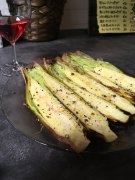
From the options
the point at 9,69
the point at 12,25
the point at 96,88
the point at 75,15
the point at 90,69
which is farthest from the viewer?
the point at 75,15

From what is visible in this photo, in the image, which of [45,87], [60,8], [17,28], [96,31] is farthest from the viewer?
[96,31]

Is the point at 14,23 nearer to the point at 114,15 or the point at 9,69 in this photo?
the point at 9,69

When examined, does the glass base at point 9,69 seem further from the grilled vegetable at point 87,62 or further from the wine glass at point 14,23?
the grilled vegetable at point 87,62

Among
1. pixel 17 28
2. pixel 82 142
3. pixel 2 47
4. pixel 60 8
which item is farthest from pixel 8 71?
pixel 82 142

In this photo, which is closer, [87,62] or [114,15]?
[87,62]

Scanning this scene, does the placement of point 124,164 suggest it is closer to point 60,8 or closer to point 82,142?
point 82,142

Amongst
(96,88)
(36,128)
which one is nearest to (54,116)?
(36,128)
